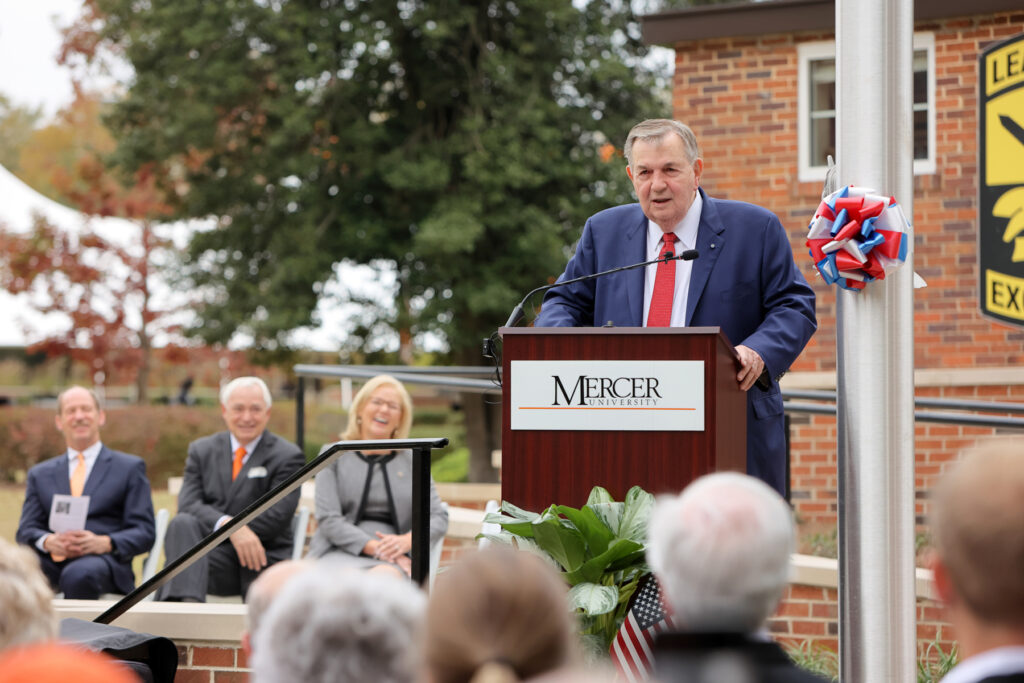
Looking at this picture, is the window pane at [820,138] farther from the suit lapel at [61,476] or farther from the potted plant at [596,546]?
the potted plant at [596,546]

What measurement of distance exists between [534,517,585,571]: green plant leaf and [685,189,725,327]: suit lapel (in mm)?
979

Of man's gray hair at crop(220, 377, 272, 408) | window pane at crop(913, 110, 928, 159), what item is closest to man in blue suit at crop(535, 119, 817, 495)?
man's gray hair at crop(220, 377, 272, 408)

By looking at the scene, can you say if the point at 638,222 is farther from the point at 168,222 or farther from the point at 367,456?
the point at 168,222

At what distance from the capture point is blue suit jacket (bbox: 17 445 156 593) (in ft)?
21.5

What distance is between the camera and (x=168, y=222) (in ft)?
54.7

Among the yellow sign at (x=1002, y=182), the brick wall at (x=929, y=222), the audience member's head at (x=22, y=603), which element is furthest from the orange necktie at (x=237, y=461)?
the yellow sign at (x=1002, y=182)

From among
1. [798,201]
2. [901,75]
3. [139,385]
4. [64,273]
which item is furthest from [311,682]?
[139,385]

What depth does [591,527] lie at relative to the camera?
11.0 ft

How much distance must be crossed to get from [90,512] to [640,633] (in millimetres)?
4345

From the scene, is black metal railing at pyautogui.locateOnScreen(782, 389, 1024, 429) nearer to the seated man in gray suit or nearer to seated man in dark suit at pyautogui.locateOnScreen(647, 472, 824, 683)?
the seated man in gray suit

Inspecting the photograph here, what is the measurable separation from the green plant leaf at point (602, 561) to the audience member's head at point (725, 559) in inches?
54.7

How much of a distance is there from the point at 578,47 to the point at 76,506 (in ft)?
38.0

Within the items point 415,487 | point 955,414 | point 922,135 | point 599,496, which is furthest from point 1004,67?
point 599,496

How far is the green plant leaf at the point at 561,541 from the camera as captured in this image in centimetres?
337
